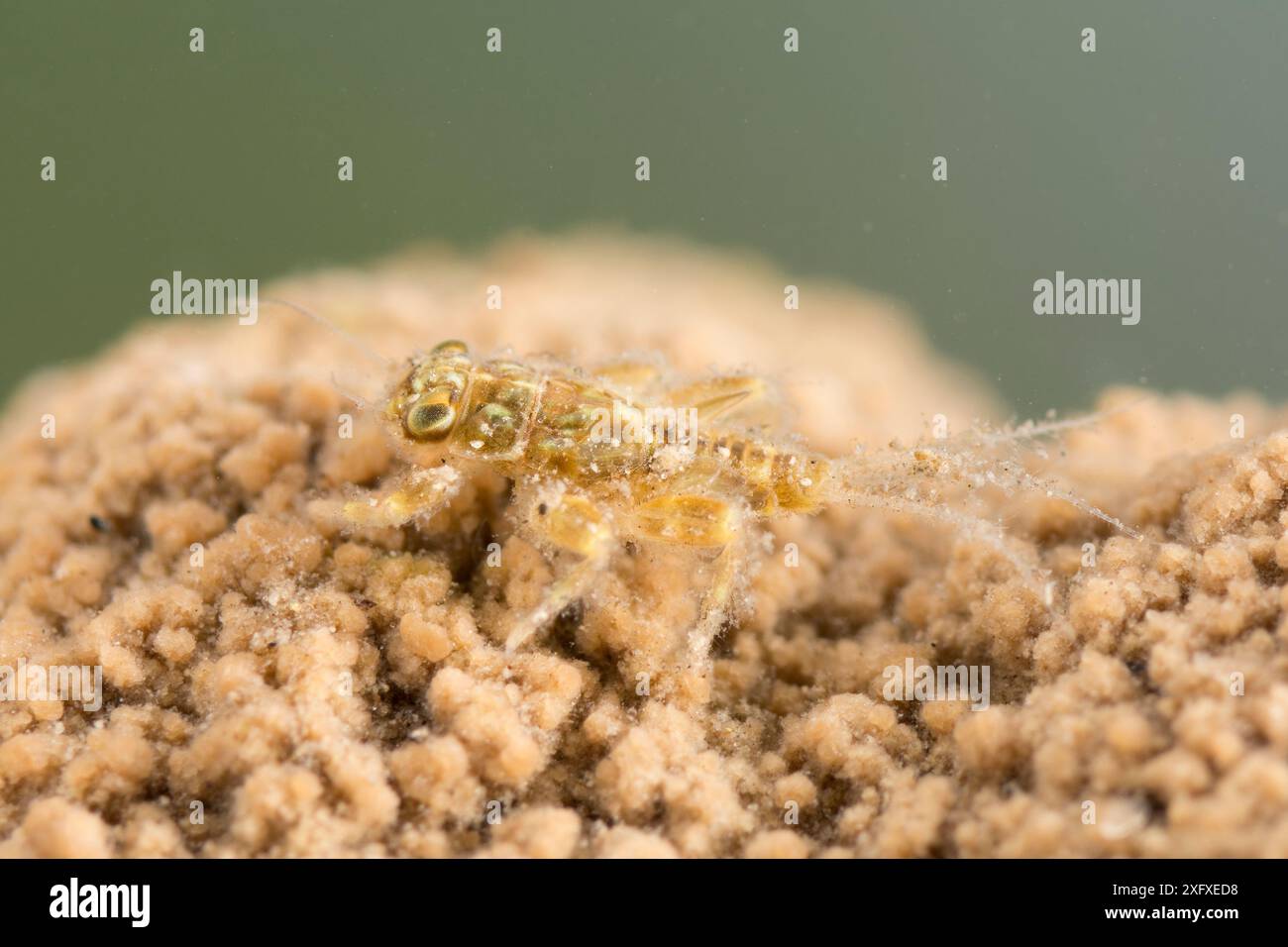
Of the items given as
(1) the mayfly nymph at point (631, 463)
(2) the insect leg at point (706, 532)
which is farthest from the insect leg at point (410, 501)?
(2) the insect leg at point (706, 532)
